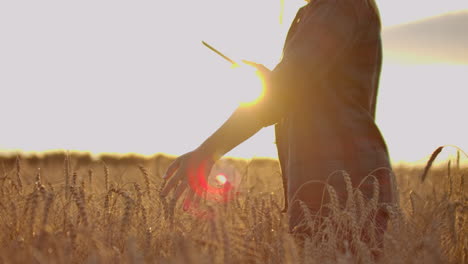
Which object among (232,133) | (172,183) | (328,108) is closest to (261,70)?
(232,133)

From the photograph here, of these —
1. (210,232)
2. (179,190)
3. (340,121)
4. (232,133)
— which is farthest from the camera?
(340,121)

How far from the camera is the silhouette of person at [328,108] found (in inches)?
88.8

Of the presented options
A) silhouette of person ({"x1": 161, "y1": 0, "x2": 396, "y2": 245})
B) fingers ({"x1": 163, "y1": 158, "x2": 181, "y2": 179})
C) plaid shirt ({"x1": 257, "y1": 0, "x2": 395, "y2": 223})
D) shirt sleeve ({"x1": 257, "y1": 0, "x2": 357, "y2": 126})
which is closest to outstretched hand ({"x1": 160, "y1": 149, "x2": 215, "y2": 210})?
fingers ({"x1": 163, "y1": 158, "x2": 181, "y2": 179})

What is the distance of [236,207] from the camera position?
105 inches

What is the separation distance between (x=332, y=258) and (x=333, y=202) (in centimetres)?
17

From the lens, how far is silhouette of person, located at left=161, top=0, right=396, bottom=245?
226cm

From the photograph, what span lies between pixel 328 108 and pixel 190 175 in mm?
652

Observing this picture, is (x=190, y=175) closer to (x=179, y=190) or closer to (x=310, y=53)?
(x=179, y=190)

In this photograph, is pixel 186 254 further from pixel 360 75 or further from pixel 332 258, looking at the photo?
pixel 360 75

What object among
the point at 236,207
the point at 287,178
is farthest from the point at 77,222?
the point at 287,178

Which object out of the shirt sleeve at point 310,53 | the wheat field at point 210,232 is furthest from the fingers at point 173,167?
the shirt sleeve at point 310,53

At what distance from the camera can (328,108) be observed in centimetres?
253

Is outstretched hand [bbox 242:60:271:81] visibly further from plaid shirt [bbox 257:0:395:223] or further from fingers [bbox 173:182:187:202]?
fingers [bbox 173:182:187:202]

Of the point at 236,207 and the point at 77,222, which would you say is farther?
the point at 236,207
